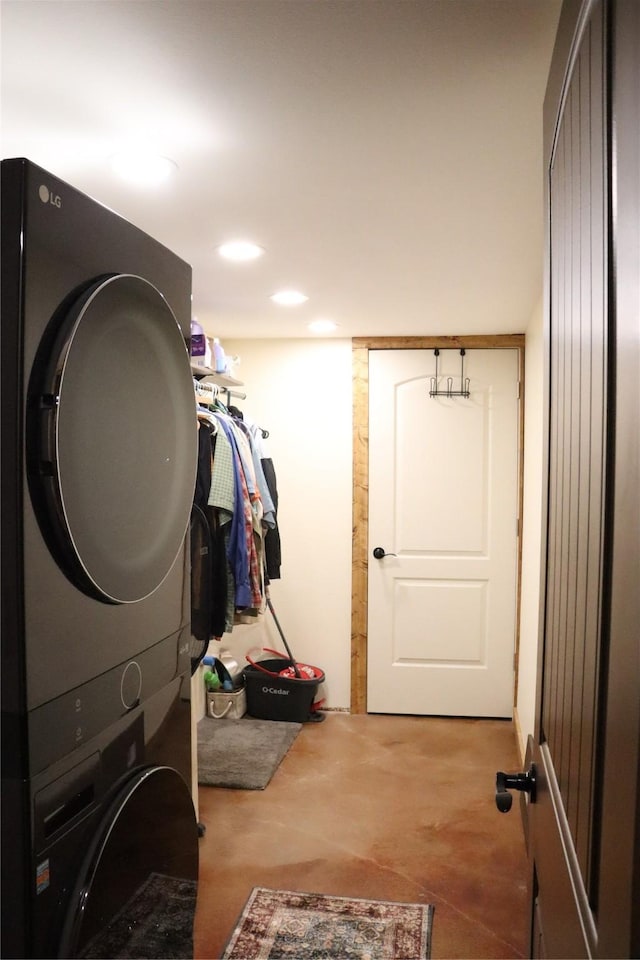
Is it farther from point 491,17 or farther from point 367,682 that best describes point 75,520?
point 367,682

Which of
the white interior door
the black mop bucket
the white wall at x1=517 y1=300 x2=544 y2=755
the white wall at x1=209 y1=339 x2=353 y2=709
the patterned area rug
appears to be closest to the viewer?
the patterned area rug

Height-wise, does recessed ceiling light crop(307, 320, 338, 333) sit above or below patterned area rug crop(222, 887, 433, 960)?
above

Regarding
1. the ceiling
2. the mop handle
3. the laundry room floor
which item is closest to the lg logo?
the ceiling

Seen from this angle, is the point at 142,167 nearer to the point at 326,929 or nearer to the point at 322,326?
the point at 322,326

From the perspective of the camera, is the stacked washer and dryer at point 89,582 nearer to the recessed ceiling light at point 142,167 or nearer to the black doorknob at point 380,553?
the recessed ceiling light at point 142,167

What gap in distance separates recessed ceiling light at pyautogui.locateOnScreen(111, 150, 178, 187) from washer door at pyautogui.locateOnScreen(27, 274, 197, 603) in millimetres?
787

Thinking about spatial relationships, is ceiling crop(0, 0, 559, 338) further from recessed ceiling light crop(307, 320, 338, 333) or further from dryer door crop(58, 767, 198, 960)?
dryer door crop(58, 767, 198, 960)

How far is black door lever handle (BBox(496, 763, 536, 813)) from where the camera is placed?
3.93ft

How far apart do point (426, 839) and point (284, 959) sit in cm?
90

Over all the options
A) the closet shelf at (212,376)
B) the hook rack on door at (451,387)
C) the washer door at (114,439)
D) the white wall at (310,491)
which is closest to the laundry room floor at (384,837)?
the white wall at (310,491)

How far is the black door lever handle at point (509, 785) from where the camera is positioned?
3.93 ft

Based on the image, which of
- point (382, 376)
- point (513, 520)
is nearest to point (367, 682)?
point (513, 520)

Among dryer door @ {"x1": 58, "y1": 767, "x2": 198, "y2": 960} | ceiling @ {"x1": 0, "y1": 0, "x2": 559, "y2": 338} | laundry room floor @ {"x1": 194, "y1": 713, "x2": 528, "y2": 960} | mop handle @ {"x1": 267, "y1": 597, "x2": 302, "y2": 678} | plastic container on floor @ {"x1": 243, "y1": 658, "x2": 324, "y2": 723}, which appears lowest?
laundry room floor @ {"x1": 194, "y1": 713, "x2": 528, "y2": 960}

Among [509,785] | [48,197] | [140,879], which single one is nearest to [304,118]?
[48,197]
